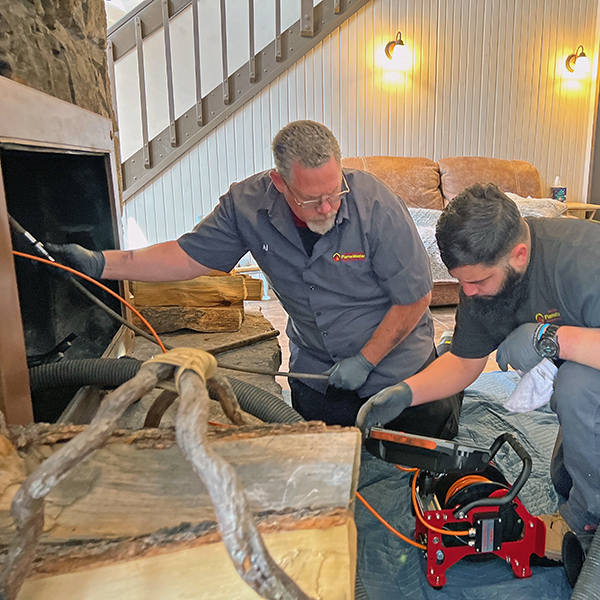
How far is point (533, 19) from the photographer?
520cm

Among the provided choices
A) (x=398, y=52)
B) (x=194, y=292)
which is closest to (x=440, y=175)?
(x=398, y=52)

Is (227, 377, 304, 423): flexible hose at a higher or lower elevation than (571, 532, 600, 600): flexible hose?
higher

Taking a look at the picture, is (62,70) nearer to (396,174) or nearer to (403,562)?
(403,562)

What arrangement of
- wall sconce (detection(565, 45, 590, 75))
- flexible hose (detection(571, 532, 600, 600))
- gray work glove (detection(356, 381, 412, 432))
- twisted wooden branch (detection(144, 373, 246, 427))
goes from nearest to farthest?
twisted wooden branch (detection(144, 373, 246, 427))
flexible hose (detection(571, 532, 600, 600))
gray work glove (detection(356, 381, 412, 432))
wall sconce (detection(565, 45, 590, 75))

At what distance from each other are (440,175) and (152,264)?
387 cm

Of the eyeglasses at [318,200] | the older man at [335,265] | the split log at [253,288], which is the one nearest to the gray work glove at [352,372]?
the older man at [335,265]

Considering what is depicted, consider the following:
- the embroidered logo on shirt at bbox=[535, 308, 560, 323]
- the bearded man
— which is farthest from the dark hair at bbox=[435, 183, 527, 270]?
the embroidered logo on shirt at bbox=[535, 308, 560, 323]

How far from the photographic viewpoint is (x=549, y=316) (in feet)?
4.57

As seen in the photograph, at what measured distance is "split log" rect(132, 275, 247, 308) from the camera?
218 centimetres

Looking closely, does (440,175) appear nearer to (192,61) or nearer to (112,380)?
(192,61)

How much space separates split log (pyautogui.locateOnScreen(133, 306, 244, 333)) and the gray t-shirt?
1109 millimetres

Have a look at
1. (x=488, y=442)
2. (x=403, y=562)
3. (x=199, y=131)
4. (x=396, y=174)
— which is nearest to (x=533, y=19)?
(x=396, y=174)

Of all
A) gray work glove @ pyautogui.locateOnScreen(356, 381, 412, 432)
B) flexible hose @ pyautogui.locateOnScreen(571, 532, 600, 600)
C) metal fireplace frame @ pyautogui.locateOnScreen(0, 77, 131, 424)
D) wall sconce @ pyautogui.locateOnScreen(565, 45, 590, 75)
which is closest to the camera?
metal fireplace frame @ pyautogui.locateOnScreen(0, 77, 131, 424)

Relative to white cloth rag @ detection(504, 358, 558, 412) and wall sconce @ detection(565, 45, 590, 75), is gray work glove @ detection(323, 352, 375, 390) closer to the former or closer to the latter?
white cloth rag @ detection(504, 358, 558, 412)
